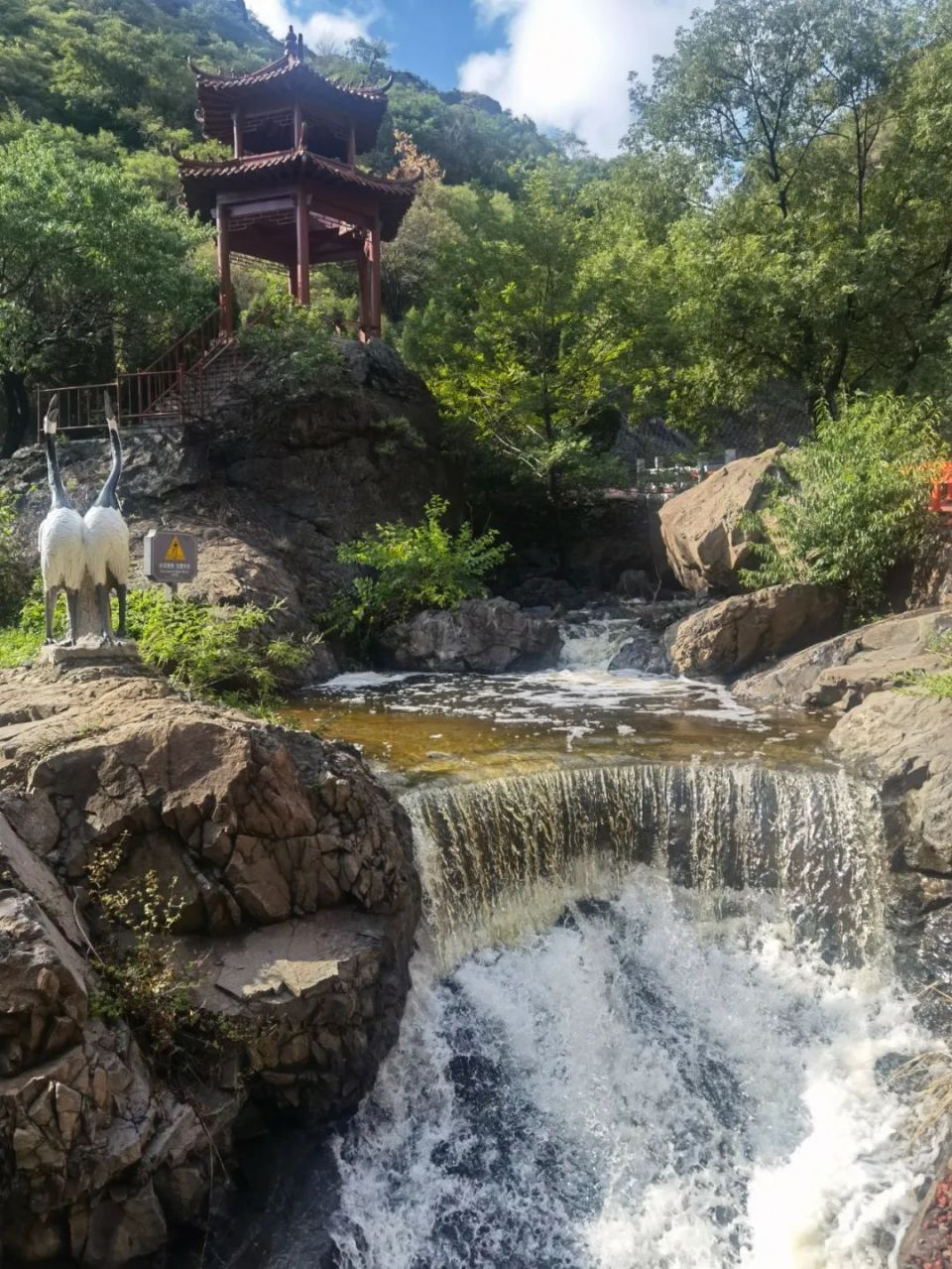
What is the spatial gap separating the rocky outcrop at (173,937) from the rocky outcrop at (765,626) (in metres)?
6.60

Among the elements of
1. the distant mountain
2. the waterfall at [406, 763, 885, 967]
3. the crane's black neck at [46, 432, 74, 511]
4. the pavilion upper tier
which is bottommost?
the waterfall at [406, 763, 885, 967]

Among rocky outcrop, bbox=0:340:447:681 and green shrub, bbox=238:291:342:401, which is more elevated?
green shrub, bbox=238:291:342:401

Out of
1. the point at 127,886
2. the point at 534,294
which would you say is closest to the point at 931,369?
the point at 534,294

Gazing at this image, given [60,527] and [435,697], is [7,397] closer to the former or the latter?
[435,697]

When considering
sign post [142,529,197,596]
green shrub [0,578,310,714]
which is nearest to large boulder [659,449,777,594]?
green shrub [0,578,310,714]

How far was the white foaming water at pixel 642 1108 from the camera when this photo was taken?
17.3 feet

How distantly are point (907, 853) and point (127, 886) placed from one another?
5.55 meters

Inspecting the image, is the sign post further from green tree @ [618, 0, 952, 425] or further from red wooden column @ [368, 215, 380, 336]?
green tree @ [618, 0, 952, 425]

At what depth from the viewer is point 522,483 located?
18109 millimetres

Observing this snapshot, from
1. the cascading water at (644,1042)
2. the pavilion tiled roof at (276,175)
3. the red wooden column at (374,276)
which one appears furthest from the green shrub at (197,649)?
the red wooden column at (374,276)

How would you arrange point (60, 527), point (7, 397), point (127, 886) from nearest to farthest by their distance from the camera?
point (127, 886)
point (60, 527)
point (7, 397)

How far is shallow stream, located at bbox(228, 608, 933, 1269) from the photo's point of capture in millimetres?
5301

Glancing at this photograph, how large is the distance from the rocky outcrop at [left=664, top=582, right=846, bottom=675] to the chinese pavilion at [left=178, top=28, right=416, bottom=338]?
365 inches

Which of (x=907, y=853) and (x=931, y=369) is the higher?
(x=931, y=369)
